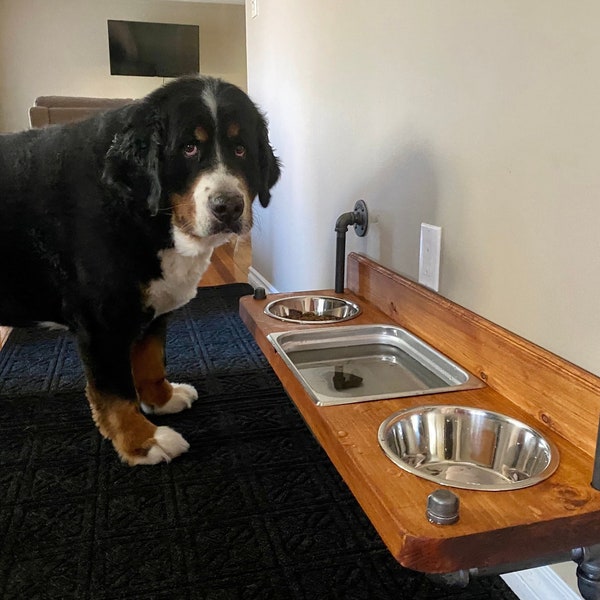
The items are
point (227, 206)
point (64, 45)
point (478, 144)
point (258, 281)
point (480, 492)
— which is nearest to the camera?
point (480, 492)

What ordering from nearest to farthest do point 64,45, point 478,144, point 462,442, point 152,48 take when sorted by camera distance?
1. point 462,442
2. point 478,144
3. point 64,45
4. point 152,48

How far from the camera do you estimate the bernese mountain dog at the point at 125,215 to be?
1.28m

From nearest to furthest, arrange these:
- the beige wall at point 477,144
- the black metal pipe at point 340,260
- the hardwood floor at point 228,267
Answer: the beige wall at point 477,144 → the black metal pipe at point 340,260 → the hardwood floor at point 228,267

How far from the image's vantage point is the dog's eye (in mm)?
1275

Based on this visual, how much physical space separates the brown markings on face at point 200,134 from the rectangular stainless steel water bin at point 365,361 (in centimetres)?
44

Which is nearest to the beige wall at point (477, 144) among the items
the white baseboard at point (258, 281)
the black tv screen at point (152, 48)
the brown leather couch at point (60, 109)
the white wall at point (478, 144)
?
the white wall at point (478, 144)

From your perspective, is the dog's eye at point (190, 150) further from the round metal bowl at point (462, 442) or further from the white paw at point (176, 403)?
the white paw at point (176, 403)

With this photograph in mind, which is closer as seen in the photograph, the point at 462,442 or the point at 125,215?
the point at 462,442

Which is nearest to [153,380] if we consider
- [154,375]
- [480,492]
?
[154,375]

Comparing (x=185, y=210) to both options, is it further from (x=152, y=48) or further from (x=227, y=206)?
(x=152, y=48)

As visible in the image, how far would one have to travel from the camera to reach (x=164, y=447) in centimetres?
155

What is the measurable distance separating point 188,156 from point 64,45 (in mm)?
6471

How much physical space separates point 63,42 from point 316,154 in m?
5.88

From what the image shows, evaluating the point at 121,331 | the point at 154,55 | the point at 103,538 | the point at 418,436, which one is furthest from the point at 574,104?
the point at 154,55
